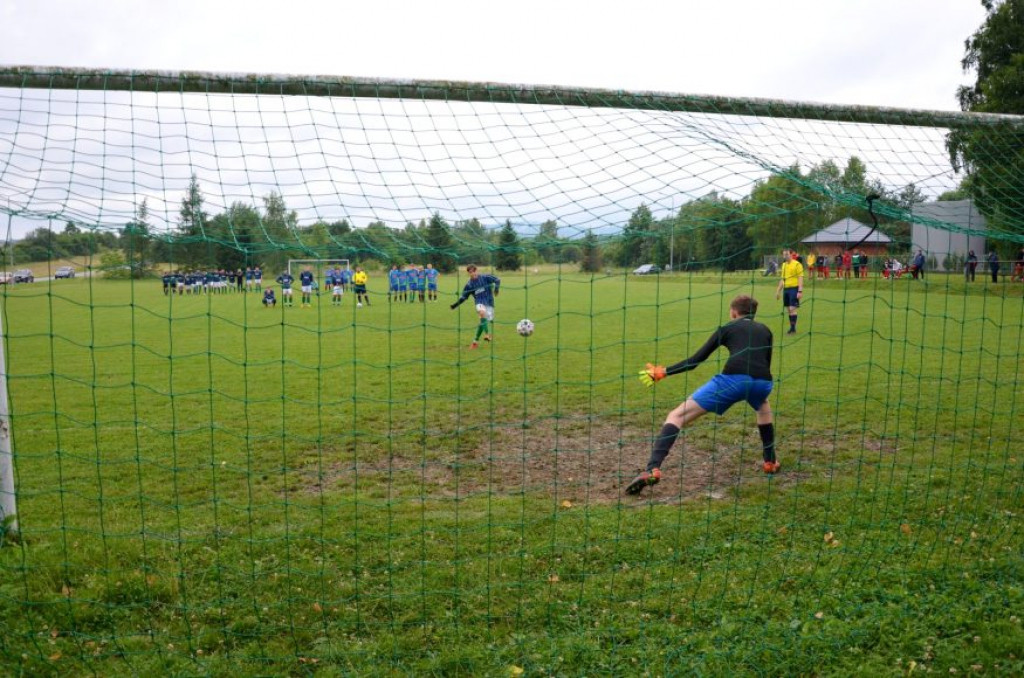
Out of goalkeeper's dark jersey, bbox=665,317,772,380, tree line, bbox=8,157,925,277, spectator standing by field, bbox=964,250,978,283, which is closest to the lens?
tree line, bbox=8,157,925,277

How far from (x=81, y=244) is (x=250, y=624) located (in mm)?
2269

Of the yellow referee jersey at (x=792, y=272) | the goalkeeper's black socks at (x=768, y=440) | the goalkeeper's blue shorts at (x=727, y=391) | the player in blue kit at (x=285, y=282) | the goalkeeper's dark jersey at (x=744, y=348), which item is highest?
the yellow referee jersey at (x=792, y=272)

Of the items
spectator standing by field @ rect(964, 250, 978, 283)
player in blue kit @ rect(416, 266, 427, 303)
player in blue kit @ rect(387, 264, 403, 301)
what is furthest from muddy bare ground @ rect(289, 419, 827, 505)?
player in blue kit @ rect(387, 264, 403, 301)

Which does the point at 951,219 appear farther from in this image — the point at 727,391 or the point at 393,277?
the point at 393,277

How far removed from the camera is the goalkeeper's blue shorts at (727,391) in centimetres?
565

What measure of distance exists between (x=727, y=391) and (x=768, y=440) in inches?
28.4

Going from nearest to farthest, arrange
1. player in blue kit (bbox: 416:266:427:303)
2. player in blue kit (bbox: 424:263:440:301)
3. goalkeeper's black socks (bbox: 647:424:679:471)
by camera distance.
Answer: player in blue kit (bbox: 416:266:427:303) → goalkeeper's black socks (bbox: 647:424:679:471) → player in blue kit (bbox: 424:263:440:301)

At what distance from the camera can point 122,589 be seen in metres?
3.97

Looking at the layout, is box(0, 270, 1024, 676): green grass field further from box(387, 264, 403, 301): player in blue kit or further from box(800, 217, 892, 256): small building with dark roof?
box(387, 264, 403, 301): player in blue kit

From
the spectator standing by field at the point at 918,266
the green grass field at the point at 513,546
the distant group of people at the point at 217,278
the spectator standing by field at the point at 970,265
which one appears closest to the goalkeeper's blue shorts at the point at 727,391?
the green grass field at the point at 513,546

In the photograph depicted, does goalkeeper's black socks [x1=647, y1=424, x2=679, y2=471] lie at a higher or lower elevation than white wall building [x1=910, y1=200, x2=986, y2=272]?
lower

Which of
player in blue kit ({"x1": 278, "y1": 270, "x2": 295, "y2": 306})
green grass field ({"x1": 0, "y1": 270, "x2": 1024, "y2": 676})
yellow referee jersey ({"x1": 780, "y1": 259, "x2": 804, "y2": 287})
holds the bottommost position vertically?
green grass field ({"x1": 0, "y1": 270, "x2": 1024, "y2": 676})

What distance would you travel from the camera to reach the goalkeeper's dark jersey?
567 centimetres

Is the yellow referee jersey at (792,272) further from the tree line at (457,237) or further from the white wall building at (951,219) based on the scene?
the tree line at (457,237)
